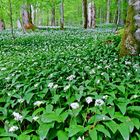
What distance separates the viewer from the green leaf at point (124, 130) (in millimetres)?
2838

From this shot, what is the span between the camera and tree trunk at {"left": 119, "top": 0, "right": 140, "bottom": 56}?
21.0 ft

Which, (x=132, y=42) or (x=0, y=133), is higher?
(x=132, y=42)

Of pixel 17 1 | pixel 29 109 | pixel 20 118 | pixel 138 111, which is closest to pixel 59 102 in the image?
pixel 29 109

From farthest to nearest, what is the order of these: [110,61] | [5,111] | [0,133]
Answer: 1. [110,61]
2. [5,111]
3. [0,133]

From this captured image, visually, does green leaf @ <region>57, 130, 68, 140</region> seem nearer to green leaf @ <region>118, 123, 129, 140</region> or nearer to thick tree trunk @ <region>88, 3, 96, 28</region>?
green leaf @ <region>118, 123, 129, 140</region>

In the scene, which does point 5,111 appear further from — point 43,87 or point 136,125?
point 136,125

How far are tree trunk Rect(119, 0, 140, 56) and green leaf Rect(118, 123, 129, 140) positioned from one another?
3.66 metres

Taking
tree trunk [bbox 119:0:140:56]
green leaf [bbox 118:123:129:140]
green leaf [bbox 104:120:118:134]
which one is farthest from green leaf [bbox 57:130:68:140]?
tree trunk [bbox 119:0:140:56]

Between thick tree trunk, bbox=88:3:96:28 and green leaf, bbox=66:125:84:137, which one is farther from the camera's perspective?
thick tree trunk, bbox=88:3:96:28

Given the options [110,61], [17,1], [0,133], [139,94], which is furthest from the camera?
[17,1]

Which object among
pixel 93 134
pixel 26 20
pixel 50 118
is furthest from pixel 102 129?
pixel 26 20

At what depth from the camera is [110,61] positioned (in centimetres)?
599

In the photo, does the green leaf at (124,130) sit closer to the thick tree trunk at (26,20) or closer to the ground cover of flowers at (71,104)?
the ground cover of flowers at (71,104)

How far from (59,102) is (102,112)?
68cm
